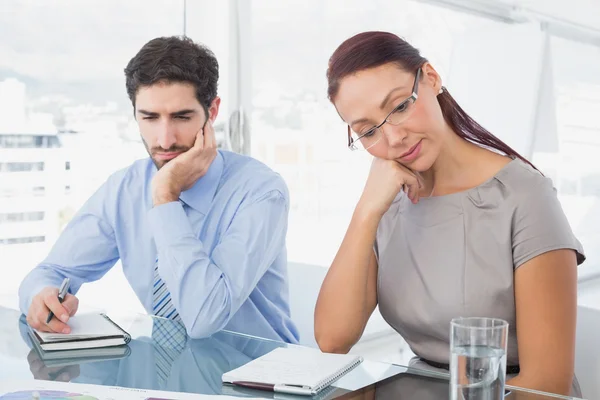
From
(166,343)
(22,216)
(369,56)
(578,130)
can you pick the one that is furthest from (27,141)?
(578,130)

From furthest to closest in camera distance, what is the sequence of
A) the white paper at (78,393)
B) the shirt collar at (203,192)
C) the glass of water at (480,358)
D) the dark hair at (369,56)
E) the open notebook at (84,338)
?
1. the shirt collar at (203,192)
2. the dark hair at (369,56)
3. the open notebook at (84,338)
4. the white paper at (78,393)
5. the glass of water at (480,358)

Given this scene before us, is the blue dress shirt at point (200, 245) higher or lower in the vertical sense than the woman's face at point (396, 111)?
lower

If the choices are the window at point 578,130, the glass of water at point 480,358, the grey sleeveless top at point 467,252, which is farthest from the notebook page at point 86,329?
the window at point 578,130

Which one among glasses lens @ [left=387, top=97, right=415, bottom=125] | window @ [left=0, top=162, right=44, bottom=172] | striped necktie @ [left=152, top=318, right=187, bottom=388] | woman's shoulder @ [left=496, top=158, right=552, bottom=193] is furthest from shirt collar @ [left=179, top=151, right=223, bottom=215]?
window @ [left=0, top=162, right=44, bottom=172]

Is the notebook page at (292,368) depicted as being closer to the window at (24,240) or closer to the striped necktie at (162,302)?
the striped necktie at (162,302)

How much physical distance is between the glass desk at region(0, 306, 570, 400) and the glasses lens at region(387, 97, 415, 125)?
0.50 metres

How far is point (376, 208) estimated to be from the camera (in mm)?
1629

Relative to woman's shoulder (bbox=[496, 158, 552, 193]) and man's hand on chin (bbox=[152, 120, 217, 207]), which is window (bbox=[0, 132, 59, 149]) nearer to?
man's hand on chin (bbox=[152, 120, 217, 207])

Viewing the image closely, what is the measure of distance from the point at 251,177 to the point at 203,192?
0.13 meters

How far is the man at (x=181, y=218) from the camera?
1.72m

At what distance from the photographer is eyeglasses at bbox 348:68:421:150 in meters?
1.53

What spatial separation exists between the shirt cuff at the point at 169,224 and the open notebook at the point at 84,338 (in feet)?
0.83

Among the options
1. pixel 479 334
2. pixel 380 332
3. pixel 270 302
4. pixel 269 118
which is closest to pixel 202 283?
pixel 270 302

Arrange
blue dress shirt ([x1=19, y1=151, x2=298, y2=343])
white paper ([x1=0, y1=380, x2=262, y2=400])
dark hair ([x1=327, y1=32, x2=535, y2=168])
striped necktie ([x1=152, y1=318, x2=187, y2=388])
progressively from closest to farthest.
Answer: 1. white paper ([x1=0, y1=380, x2=262, y2=400])
2. striped necktie ([x1=152, y1=318, x2=187, y2=388])
3. dark hair ([x1=327, y1=32, x2=535, y2=168])
4. blue dress shirt ([x1=19, y1=151, x2=298, y2=343])
